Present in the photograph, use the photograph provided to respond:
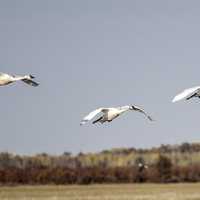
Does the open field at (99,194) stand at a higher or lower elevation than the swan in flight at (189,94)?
higher

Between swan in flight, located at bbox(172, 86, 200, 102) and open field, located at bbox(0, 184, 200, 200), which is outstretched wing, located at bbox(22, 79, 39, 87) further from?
open field, located at bbox(0, 184, 200, 200)

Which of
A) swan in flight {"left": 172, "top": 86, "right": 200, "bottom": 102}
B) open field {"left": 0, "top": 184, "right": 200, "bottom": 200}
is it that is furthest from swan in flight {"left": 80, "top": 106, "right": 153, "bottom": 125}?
open field {"left": 0, "top": 184, "right": 200, "bottom": 200}

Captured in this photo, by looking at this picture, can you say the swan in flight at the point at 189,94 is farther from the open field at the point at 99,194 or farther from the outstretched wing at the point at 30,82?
the open field at the point at 99,194

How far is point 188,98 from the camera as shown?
11.4 m

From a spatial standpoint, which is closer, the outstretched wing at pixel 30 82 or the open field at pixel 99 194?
the outstretched wing at pixel 30 82

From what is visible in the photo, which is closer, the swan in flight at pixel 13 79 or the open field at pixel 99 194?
the swan in flight at pixel 13 79

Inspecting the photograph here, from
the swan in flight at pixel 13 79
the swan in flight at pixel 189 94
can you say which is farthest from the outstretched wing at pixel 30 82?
the swan in flight at pixel 189 94

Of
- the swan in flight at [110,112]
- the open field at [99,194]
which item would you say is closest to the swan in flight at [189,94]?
the swan in flight at [110,112]

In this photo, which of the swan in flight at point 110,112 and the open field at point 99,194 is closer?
the swan in flight at point 110,112

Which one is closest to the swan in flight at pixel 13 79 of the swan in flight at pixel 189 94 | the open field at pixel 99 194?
the swan in flight at pixel 189 94

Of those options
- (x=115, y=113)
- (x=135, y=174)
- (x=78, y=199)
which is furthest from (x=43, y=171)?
(x=115, y=113)

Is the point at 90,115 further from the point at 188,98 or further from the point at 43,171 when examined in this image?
the point at 43,171

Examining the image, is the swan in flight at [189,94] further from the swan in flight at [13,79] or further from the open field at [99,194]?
the open field at [99,194]

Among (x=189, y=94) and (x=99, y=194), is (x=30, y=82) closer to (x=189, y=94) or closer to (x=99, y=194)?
(x=189, y=94)
